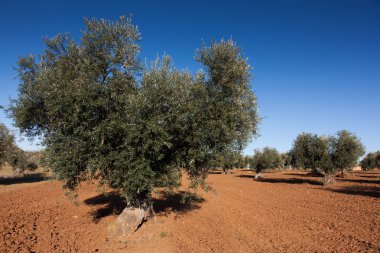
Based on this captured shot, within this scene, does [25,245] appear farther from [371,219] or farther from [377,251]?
[371,219]

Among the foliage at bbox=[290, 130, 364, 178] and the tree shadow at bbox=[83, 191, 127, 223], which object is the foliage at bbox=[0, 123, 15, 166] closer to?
the tree shadow at bbox=[83, 191, 127, 223]

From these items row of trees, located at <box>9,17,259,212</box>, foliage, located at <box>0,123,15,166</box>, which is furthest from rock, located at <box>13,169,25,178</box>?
row of trees, located at <box>9,17,259,212</box>

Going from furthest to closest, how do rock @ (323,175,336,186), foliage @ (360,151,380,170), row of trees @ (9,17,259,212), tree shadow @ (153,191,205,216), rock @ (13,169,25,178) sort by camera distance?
foliage @ (360,151,380,170) → rock @ (13,169,25,178) → rock @ (323,175,336,186) → tree shadow @ (153,191,205,216) → row of trees @ (9,17,259,212)

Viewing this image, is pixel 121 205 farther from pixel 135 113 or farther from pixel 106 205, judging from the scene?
pixel 135 113

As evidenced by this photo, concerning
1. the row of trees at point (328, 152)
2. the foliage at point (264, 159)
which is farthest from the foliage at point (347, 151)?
the foliage at point (264, 159)

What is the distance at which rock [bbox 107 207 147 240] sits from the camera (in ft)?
49.2

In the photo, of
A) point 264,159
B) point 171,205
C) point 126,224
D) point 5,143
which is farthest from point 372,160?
point 5,143

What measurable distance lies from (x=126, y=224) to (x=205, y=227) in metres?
5.39

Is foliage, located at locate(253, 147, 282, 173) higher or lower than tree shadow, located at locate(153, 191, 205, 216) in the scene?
higher

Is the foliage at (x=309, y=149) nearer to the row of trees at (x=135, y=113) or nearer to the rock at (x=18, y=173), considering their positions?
the row of trees at (x=135, y=113)

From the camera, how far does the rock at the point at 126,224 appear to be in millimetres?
15008

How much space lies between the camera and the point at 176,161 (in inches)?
616

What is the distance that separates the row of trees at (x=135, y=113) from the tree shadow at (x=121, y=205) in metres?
6.12

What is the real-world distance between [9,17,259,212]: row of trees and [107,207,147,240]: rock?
54cm
